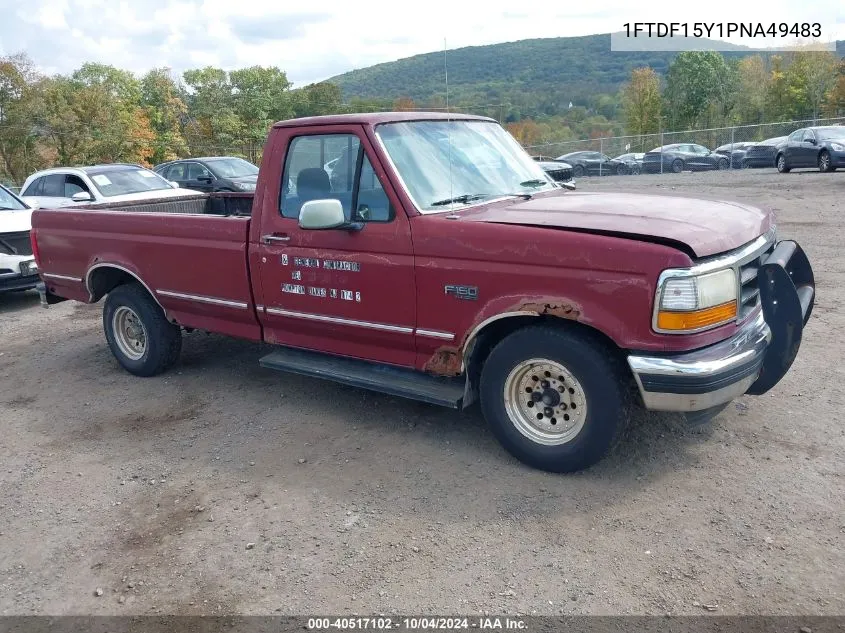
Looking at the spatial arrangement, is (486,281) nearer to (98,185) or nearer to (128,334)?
(128,334)

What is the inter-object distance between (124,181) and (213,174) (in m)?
4.00

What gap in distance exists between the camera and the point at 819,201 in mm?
15633

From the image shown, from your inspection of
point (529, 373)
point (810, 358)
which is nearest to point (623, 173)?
point (810, 358)

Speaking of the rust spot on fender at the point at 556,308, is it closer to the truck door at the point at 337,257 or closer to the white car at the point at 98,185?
the truck door at the point at 337,257

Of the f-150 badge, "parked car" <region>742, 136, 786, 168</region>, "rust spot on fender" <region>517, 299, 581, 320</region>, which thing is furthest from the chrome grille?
"parked car" <region>742, 136, 786, 168</region>

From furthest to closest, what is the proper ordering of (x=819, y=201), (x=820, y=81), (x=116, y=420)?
(x=820, y=81), (x=819, y=201), (x=116, y=420)

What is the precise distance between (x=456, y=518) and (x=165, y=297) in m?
3.24

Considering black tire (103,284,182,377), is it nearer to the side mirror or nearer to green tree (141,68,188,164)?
the side mirror

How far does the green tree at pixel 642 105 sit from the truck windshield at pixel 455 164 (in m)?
51.1

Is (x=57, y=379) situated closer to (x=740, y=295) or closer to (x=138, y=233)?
(x=138, y=233)

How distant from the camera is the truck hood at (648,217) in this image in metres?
3.76

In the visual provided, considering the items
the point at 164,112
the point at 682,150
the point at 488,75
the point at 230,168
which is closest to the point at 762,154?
the point at 682,150

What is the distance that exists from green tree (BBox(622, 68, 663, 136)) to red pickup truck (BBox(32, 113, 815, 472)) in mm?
51733

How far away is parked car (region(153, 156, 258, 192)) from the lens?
15973 millimetres
